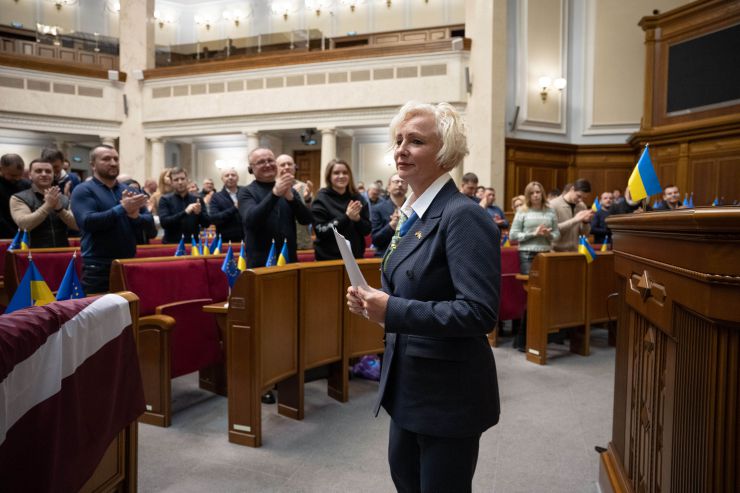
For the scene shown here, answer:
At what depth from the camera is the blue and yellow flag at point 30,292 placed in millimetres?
1847

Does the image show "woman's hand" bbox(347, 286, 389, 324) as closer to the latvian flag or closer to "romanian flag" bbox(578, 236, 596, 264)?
the latvian flag

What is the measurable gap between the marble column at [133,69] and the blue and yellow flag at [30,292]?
11.4 metres

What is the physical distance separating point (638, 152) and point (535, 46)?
9.58 ft

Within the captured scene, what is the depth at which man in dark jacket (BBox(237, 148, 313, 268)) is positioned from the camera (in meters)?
3.11

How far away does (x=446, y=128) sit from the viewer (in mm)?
1237

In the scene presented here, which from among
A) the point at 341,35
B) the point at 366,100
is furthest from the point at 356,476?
the point at 341,35

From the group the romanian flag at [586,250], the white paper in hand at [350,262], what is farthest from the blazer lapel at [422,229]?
the romanian flag at [586,250]

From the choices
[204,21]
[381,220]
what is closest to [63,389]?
[381,220]

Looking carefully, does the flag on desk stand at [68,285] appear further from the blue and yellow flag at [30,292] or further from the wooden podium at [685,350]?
the wooden podium at [685,350]

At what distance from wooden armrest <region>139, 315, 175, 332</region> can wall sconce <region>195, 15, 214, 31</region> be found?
701 inches

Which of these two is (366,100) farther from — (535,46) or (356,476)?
(356,476)

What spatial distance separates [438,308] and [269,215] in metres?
2.09

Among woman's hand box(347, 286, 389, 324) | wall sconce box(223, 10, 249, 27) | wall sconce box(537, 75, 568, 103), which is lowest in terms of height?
woman's hand box(347, 286, 389, 324)

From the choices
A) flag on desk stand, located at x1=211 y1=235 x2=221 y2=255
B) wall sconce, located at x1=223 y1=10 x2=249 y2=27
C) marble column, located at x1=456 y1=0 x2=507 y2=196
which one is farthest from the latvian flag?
wall sconce, located at x1=223 y1=10 x2=249 y2=27
